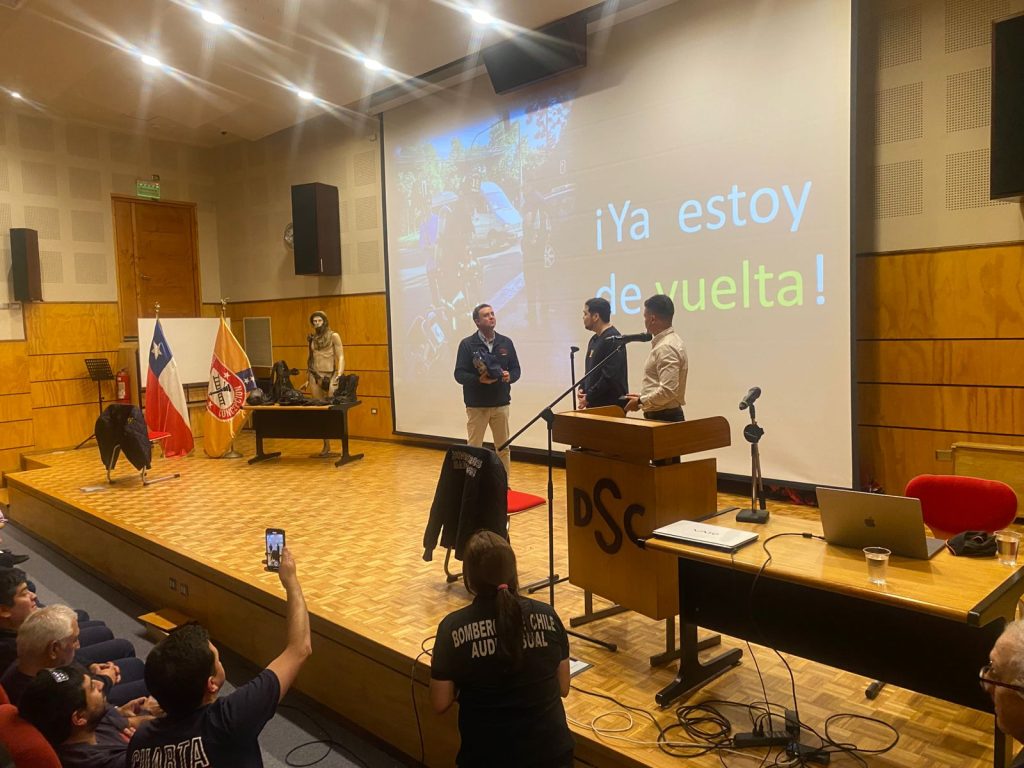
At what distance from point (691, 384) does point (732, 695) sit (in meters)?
3.34

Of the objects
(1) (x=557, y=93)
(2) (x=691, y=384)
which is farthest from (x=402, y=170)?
(2) (x=691, y=384)

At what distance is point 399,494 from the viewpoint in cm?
589

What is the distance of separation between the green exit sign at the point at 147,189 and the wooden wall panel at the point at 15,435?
3.38 m

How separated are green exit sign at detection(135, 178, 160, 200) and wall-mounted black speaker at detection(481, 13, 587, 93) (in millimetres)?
5760

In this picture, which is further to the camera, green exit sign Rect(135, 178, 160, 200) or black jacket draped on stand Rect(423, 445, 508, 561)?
green exit sign Rect(135, 178, 160, 200)

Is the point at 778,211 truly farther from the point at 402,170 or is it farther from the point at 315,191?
the point at 315,191

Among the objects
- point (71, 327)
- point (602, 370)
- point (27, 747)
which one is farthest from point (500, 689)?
point (71, 327)

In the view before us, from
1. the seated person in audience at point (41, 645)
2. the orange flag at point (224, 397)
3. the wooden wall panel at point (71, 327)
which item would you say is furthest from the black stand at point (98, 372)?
the seated person in audience at point (41, 645)

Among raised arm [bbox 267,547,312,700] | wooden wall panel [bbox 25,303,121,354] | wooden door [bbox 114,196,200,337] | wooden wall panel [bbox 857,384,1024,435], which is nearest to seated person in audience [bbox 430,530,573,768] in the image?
raised arm [bbox 267,547,312,700]

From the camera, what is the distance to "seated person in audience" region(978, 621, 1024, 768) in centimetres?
128

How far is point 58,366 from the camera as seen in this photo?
29.4ft

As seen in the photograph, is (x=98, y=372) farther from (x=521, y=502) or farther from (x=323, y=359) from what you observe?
(x=521, y=502)

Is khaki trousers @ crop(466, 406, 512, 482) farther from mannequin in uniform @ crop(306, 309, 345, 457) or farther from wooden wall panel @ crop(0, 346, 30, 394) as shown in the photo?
wooden wall panel @ crop(0, 346, 30, 394)

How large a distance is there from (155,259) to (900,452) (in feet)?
31.5
